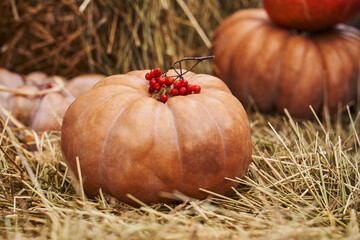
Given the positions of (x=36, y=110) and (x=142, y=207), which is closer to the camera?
(x=142, y=207)

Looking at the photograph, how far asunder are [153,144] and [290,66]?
71.6 inches

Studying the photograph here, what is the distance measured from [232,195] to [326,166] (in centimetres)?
49

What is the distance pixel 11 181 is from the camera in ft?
6.80

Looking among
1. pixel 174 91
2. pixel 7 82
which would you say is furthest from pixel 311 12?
pixel 7 82

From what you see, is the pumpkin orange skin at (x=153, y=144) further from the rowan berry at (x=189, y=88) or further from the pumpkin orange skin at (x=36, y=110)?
the pumpkin orange skin at (x=36, y=110)

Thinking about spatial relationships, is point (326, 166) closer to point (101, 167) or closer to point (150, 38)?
point (101, 167)

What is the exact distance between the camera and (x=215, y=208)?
1.85 metres

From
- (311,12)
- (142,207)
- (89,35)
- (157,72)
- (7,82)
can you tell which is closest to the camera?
(142,207)

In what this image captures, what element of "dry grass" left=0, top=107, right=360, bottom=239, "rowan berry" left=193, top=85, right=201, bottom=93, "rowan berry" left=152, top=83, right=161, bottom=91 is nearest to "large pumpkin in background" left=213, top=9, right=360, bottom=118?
"dry grass" left=0, top=107, right=360, bottom=239

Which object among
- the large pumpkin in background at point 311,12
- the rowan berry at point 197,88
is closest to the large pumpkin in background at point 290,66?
the large pumpkin in background at point 311,12

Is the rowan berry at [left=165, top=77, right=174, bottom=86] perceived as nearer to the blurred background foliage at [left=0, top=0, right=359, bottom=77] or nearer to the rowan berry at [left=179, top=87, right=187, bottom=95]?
the rowan berry at [left=179, top=87, right=187, bottom=95]

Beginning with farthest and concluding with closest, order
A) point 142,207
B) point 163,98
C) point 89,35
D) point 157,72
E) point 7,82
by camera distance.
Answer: point 89,35 → point 7,82 → point 157,72 → point 163,98 → point 142,207

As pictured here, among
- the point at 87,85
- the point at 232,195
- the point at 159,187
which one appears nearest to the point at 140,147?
the point at 159,187

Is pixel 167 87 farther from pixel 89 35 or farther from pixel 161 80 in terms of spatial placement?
pixel 89 35
